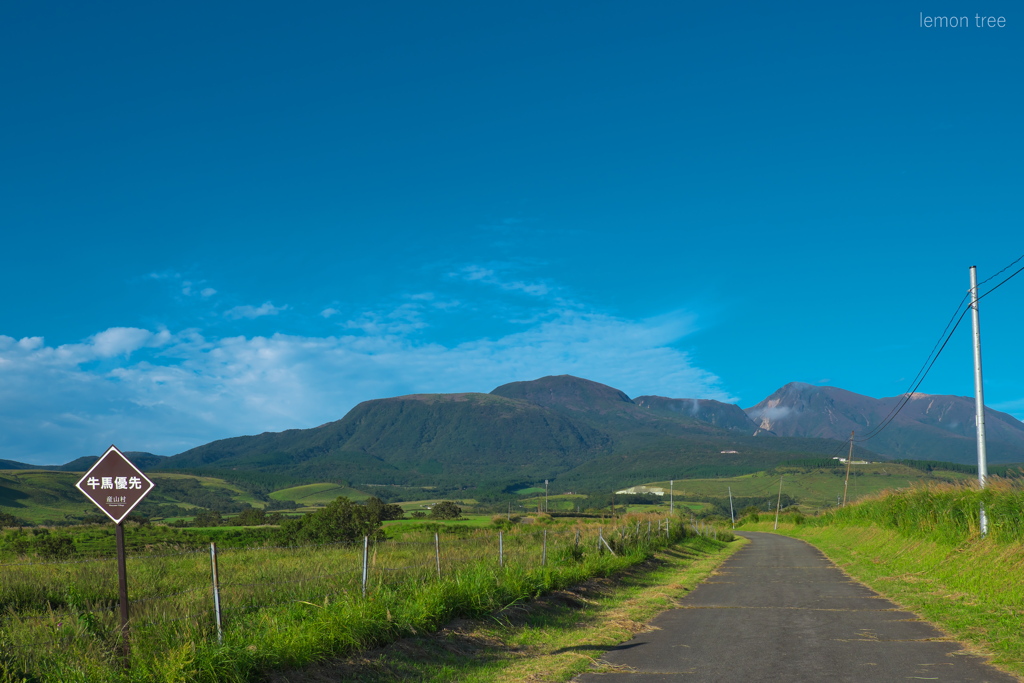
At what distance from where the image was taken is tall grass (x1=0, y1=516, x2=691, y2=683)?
7.62 meters

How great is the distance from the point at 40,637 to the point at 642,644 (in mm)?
8297

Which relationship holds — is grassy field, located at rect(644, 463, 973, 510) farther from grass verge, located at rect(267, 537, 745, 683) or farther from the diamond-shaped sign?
the diamond-shaped sign

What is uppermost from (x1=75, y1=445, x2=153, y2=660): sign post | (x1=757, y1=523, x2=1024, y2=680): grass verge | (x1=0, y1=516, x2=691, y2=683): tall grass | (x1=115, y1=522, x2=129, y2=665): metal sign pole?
(x1=75, y1=445, x2=153, y2=660): sign post

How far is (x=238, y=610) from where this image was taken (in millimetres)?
11469

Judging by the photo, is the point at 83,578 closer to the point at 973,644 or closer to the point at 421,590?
the point at 421,590

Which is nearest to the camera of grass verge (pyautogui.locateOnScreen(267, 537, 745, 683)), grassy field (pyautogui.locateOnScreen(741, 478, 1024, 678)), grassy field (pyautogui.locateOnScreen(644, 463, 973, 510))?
grass verge (pyautogui.locateOnScreen(267, 537, 745, 683))

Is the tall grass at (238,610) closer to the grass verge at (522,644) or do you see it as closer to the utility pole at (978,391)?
the grass verge at (522,644)

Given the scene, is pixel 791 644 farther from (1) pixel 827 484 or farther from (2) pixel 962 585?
(1) pixel 827 484

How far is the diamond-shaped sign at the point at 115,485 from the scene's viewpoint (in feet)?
27.0

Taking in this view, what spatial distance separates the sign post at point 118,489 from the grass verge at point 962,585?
1053 centimetres

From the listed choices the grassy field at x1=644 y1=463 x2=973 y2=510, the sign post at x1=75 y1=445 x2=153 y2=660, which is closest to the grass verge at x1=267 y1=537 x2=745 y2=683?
the sign post at x1=75 y1=445 x2=153 y2=660

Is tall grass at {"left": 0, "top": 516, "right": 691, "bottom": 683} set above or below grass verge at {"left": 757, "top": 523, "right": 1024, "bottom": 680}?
above

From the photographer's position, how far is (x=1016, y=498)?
652 inches

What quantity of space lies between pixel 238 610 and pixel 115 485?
13.3 feet
